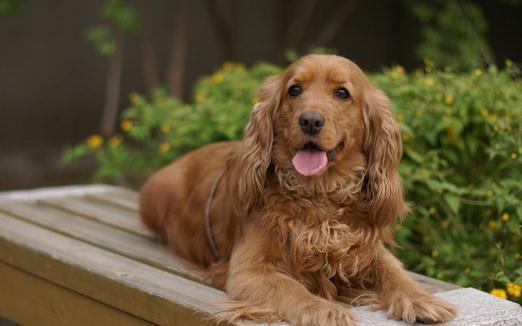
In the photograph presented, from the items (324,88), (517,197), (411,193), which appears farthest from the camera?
(411,193)

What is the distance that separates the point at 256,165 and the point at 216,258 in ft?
1.84

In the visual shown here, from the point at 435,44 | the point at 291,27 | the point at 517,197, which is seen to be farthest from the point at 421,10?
the point at 517,197

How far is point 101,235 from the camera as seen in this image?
4355 millimetres

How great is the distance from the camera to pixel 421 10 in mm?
8773

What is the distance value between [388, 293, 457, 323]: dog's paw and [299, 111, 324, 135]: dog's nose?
664 mm

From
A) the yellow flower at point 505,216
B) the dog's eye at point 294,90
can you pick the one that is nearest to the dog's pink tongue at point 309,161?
the dog's eye at point 294,90

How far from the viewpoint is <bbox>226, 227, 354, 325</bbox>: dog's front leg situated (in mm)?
2943

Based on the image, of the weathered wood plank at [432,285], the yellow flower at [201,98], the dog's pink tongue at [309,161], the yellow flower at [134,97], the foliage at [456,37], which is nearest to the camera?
the dog's pink tongue at [309,161]

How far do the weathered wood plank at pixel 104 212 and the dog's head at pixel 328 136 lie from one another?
3.79ft

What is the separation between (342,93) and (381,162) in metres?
0.32

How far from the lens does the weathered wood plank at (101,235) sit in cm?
388

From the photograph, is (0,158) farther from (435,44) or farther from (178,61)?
(435,44)

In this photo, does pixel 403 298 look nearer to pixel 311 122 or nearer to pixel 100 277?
pixel 311 122

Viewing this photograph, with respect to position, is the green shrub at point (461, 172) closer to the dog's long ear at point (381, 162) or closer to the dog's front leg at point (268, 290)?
the dog's long ear at point (381, 162)
